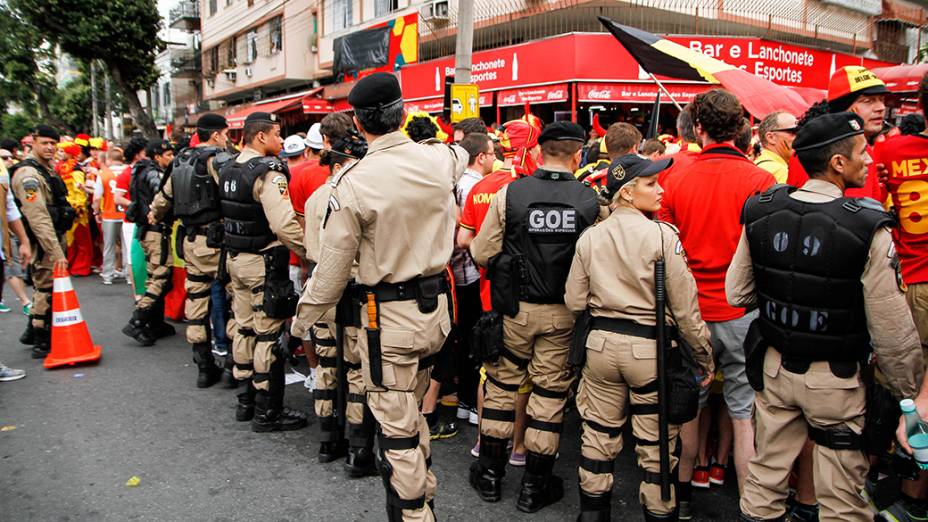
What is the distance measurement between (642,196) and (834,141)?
87 cm

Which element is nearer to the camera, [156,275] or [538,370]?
[538,370]

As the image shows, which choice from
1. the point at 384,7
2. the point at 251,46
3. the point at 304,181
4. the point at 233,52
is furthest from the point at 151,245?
the point at 233,52

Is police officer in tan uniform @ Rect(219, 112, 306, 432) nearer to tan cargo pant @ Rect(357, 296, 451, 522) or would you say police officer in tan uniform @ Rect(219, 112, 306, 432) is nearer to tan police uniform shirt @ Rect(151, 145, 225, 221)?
tan police uniform shirt @ Rect(151, 145, 225, 221)

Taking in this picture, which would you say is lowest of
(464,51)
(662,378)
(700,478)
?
(700,478)

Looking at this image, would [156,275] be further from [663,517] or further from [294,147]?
[663,517]

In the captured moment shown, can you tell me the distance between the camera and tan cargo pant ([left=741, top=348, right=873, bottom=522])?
8.87 ft

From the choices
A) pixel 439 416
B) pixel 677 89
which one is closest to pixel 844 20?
pixel 677 89

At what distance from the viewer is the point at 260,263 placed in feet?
16.4

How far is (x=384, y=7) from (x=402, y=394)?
66.7 ft

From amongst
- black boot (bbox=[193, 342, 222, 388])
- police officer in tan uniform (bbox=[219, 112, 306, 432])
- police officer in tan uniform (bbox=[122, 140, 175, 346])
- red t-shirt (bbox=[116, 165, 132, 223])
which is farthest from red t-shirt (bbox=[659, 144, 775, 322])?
red t-shirt (bbox=[116, 165, 132, 223])

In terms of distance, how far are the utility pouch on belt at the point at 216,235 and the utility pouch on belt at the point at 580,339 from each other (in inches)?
132

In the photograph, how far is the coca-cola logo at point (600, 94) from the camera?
14.0 meters

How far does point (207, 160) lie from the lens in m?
5.81

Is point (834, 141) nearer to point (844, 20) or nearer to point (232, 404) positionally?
point (232, 404)
